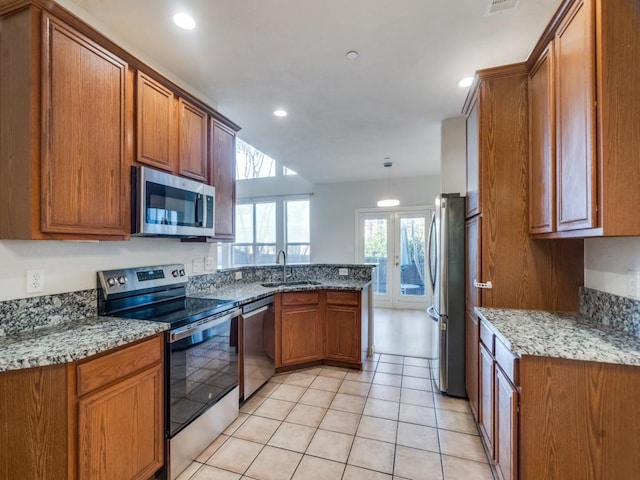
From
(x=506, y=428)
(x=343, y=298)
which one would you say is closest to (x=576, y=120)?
(x=506, y=428)

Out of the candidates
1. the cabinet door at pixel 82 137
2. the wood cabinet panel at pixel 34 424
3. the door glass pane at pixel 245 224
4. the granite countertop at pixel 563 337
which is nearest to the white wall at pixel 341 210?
the door glass pane at pixel 245 224

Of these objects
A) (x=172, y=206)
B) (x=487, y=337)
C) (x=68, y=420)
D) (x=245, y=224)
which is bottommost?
(x=68, y=420)

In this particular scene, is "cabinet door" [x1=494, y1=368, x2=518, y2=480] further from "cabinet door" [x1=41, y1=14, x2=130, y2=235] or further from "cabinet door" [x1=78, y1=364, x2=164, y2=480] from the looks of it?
"cabinet door" [x1=41, y1=14, x2=130, y2=235]

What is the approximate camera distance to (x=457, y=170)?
122 inches

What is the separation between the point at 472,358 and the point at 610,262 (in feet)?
3.69

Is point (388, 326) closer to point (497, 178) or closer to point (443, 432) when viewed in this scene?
point (443, 432)

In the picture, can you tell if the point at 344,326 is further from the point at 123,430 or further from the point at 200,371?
the point at 123,430

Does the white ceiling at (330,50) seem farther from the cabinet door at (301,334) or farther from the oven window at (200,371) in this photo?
the cabinet door at (301,334)

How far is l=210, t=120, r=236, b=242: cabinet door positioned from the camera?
2658 millimetres

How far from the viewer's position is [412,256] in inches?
251

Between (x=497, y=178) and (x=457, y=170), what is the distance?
1.11m

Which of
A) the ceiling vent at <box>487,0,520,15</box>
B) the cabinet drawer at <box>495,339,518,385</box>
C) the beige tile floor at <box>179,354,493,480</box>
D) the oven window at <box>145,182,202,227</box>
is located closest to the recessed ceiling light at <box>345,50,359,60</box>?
the ceiling vent at <box>487,0,520,15</box>

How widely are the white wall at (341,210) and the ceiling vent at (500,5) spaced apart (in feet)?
15.2

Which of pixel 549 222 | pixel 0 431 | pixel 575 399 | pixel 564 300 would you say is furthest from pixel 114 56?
pixel 564 300
